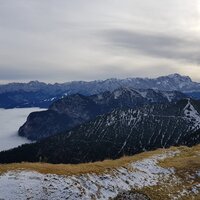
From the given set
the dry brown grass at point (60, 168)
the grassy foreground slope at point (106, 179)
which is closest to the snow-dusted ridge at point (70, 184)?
the grassy foreground slope at point (106, 179)

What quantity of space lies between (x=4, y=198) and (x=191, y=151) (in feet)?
134

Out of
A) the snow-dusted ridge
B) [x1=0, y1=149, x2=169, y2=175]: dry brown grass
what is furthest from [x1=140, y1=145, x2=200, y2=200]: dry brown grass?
[x1=0, y1=149, x2=169, y2=175]: dry brown grass

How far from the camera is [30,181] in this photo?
1613 inches

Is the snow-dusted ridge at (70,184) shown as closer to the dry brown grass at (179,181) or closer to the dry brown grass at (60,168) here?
the dry brown grass at (60,168)

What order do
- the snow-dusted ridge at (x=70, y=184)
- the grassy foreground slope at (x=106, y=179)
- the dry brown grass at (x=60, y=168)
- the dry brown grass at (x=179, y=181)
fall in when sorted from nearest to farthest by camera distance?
the snow-dusted ridge at (x=70, y=184) → the grassy foreground slope at (x=106, y=179) → the dry brown grass at (x=60, y=168) → the dry brown grass at (x=179, y=181)

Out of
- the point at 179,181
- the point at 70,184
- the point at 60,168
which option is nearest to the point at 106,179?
the point at 70,184

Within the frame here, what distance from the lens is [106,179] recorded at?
45.6 meters

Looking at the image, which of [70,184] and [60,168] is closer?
[70,184]

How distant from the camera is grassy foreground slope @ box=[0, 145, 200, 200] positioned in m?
40.5

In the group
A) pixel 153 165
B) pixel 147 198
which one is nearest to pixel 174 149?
pixel 153 165

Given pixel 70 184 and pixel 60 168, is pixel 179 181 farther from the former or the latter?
pixel 70 184

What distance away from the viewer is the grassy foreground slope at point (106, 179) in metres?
40.5

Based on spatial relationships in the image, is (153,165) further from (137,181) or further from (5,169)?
(5,169)

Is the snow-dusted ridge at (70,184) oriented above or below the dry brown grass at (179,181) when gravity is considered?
above
